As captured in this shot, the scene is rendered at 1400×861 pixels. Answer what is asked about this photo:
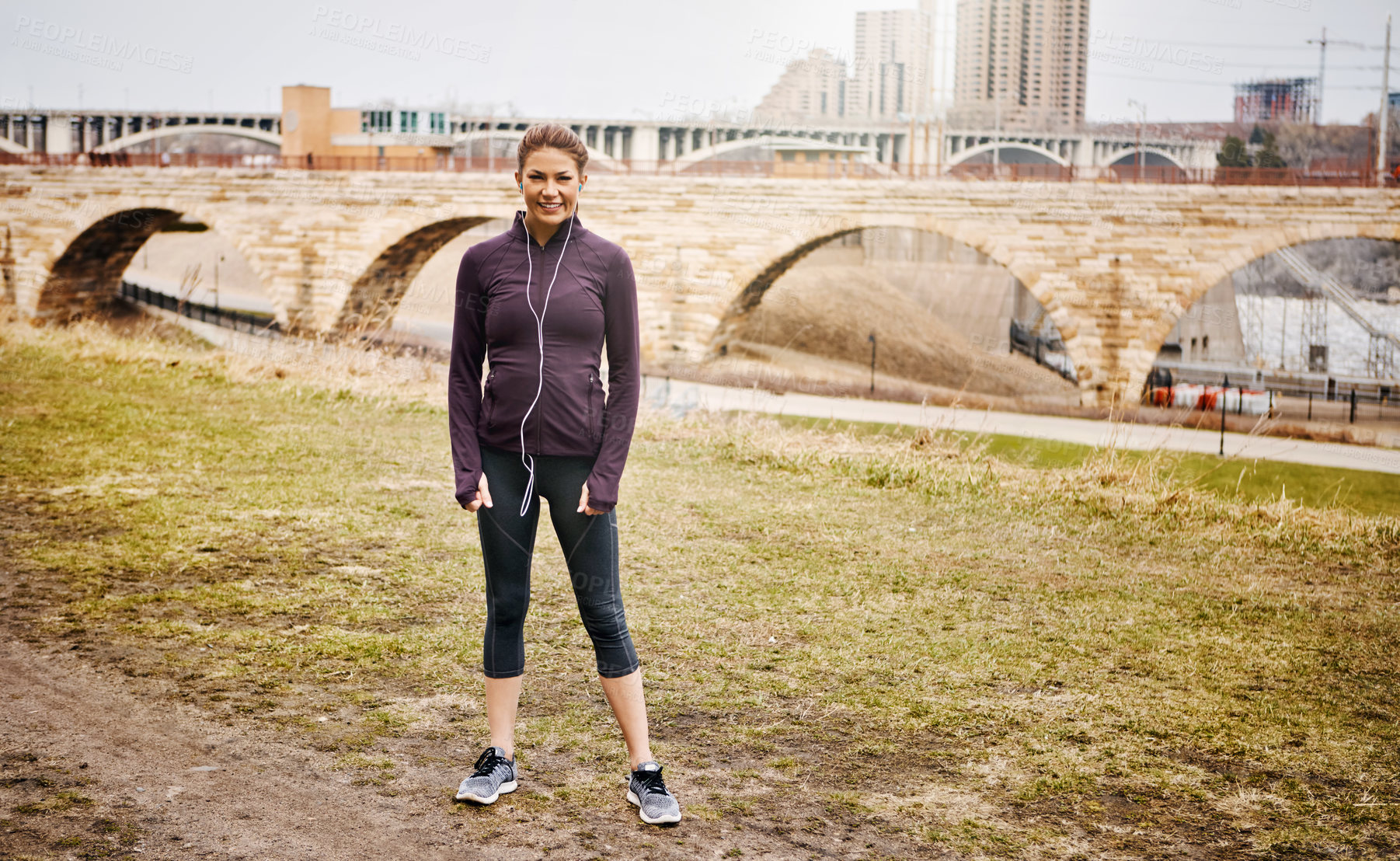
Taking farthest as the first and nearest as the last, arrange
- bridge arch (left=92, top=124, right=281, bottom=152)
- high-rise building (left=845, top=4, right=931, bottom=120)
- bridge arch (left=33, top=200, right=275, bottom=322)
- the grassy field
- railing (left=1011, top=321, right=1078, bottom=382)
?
1. high-rise building (left=845, top=4, right=931, bottom=120)
2. bridge arch (left=92, top=124, right=281, bottom=152)
3. railing (left=1011, top=321, right=1078, bottom=382)
4. bridge arch (left=33, top=200, right=275, bottom=322)
5. the grassy field

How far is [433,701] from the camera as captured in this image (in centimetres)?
401

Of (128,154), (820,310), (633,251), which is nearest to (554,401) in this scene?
(633,251)

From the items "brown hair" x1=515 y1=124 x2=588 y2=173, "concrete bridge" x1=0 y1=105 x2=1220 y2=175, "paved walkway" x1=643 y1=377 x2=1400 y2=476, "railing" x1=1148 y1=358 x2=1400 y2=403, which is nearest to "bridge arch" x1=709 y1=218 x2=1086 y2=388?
"paved walkway" x1=643 y1=377 x2=1400 y2=476

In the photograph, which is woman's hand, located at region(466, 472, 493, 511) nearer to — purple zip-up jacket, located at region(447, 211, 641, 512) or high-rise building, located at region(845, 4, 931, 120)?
purple zip-up jacket, located at region(447, 211, 641, 512)

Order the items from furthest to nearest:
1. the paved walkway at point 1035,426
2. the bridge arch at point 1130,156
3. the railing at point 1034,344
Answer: the bridge arch at point 1130,156 → the railing at point 1034,344 → the paved walkway at point 1035,426

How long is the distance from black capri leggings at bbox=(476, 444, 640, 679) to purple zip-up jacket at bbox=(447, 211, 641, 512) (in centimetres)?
5

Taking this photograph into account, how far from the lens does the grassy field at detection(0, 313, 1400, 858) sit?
3.37m

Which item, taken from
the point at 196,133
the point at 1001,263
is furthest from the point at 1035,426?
the point at 196,133

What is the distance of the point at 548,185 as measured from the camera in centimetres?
308

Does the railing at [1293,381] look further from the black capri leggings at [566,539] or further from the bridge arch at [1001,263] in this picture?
the black capri leggings at [566,539]

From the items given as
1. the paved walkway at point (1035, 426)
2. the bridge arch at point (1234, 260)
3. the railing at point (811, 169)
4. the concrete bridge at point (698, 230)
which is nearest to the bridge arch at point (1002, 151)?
the railing at point (811, 169)

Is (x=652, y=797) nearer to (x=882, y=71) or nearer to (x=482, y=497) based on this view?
(x=482, y=497)

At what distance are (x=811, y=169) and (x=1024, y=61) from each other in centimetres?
6646

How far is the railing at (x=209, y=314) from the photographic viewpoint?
104ft
